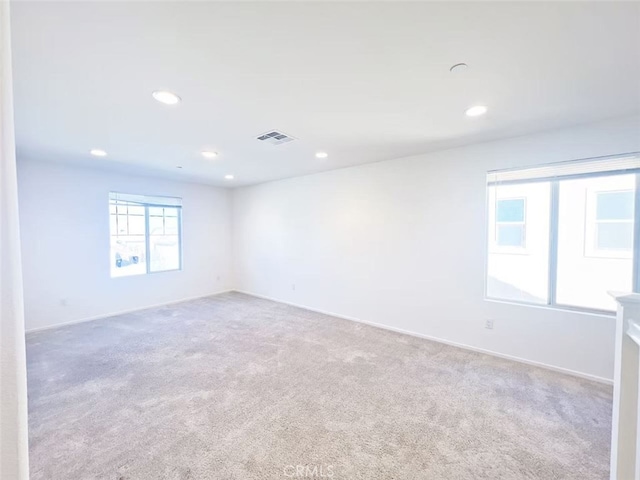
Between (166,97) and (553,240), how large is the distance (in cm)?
385

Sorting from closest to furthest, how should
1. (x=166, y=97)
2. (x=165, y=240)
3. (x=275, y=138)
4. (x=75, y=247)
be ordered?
(x=166, y=97) < (x=275, y=138) < (x=75, y=247) < (x=165, y=240)

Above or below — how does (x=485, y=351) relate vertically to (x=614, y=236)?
below

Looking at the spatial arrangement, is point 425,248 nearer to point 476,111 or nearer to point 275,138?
point 476,111

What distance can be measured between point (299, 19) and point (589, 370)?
12.3ft

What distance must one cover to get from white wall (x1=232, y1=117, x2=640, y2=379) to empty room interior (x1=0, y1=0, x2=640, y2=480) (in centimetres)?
3

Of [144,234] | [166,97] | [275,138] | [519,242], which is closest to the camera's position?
[166,97]

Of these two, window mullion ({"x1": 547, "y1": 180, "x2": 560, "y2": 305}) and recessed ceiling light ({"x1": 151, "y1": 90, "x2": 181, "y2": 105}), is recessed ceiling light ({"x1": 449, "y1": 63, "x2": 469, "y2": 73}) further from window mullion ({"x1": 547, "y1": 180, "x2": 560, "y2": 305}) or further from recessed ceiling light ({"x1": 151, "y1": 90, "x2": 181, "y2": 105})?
window mullion ({"x1": 547, "y1": 180, "x2": 560, "y2": 305})

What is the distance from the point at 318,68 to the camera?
163cm

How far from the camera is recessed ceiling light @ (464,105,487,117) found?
2.15 meters

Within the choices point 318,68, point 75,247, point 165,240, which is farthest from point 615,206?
point 75,247

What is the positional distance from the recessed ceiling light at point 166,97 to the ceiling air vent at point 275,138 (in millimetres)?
898

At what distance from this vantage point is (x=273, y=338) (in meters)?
3.52

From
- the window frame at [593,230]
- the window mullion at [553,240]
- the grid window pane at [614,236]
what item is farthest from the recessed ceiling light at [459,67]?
the grid window pane at [614,236]
